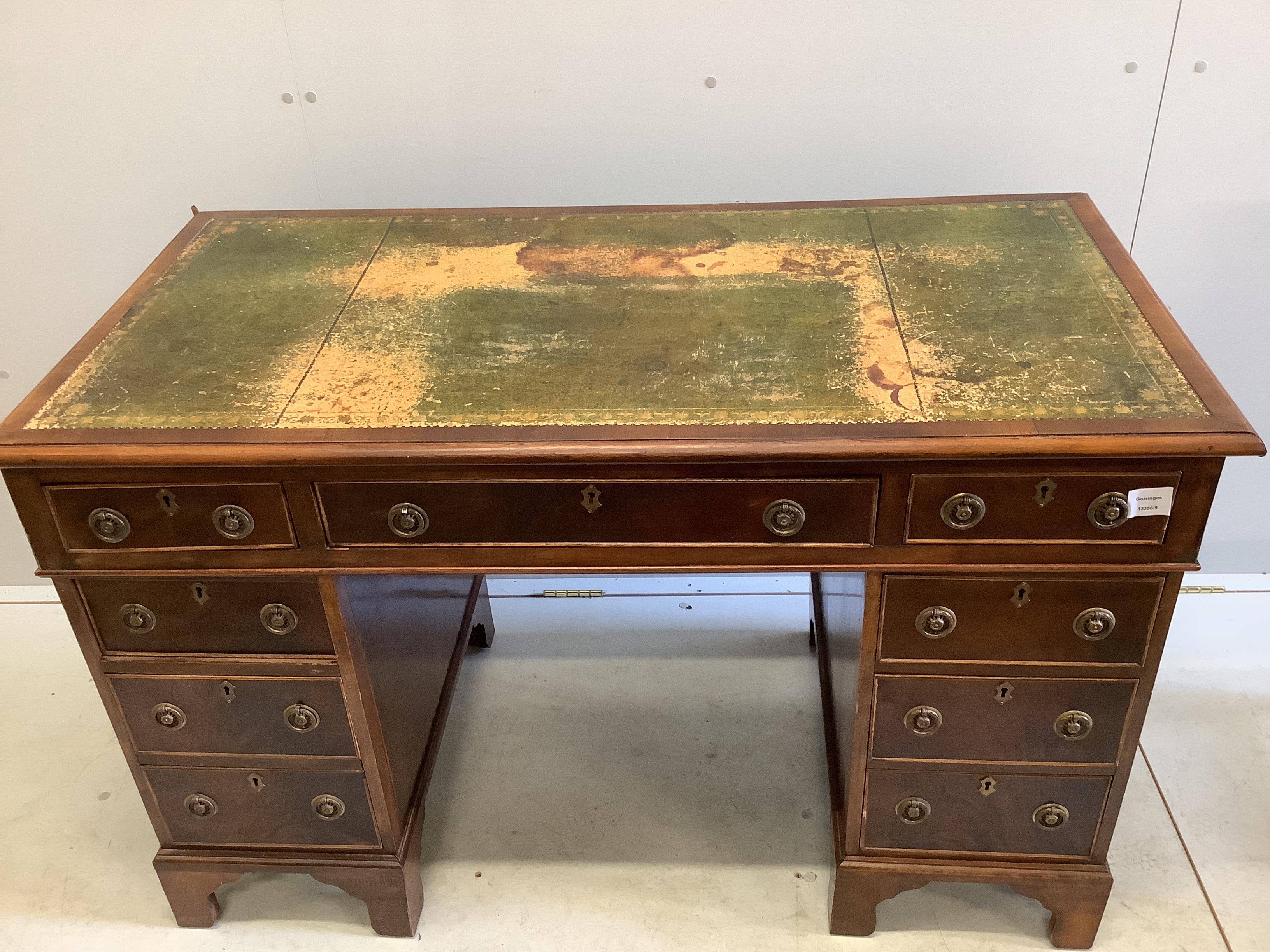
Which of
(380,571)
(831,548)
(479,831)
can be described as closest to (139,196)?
(380,571)

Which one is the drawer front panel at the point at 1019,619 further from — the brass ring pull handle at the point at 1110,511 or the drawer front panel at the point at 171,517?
the drawer front panel at the point at 171,517

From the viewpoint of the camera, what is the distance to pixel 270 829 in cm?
150

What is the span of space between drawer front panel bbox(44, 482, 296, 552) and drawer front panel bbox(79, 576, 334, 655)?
6 centimetres

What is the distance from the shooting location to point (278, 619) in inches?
50.6

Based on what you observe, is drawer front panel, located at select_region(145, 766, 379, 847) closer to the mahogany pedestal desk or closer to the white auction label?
the mahogany pedestal desk

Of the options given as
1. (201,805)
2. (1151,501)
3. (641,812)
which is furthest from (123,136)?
(1151,501)

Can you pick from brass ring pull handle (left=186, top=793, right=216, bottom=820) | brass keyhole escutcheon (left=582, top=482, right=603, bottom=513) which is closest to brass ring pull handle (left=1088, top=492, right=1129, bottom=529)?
brass keyhole escutcheon (left=582, top=482, right=603, bottom=513)

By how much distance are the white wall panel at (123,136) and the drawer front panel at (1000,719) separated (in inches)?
52.0

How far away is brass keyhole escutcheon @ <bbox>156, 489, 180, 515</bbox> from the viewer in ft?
3.84

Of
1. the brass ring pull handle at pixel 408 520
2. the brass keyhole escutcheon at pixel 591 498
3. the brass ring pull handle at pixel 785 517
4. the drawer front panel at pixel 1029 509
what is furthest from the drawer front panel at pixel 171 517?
the drawer front panel at pixel 1029 509

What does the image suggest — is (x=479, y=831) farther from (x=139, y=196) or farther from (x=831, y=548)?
→ (x=139, y=196)

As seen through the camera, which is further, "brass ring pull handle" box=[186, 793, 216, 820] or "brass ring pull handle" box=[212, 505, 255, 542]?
"brass ring pull handle" box=[186, 793, 216, 820]

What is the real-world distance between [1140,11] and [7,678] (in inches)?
96.0

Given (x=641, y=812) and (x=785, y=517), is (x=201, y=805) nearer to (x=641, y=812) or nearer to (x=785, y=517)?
(x=641, y=812)
